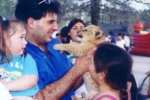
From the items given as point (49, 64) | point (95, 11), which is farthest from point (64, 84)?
point (95, 11)

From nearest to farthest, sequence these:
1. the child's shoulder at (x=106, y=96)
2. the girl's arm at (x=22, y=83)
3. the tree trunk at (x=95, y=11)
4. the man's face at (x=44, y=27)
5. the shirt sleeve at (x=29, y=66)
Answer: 1. the child's shoulder at (x=106, y=96)
2. the girl's arm at (x=22, y=83)
3. the shirt sleeve at (x=29, y=66)
4. the man's face at (x=44, y=27)
5. the tree trunk at (x=95, y=11)

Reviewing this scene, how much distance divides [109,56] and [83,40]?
209 mm

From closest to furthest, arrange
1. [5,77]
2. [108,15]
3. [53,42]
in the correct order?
1. [5,77]
2. [53,42]
3. [108,15]

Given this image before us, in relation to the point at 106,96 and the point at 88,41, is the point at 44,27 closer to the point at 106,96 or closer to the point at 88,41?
the point at 88,41

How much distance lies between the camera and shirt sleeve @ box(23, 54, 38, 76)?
221 centimetres

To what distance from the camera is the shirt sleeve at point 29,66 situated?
7.25 feet

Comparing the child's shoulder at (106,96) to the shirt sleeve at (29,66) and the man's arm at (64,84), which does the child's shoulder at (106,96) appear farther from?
the shirt sleeve at (29,66)

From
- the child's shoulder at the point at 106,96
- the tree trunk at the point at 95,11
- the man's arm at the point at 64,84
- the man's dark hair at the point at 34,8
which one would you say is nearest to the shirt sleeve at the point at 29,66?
the man's arm at the point at 64,84

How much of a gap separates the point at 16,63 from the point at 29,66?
0.07 m

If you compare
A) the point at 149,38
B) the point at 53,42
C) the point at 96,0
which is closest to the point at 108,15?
the point at 96,0

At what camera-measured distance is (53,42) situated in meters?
2.47

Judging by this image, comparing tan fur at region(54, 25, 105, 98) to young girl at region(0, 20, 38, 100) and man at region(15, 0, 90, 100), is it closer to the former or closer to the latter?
man at region(15, 0, 90, 100)

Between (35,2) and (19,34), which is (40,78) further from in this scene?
(35,2)

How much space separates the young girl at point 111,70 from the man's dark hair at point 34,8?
44 centimetres
